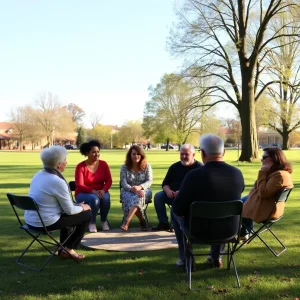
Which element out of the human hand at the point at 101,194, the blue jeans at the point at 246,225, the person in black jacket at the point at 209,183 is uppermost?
the person in black jacket at the point at 209,183

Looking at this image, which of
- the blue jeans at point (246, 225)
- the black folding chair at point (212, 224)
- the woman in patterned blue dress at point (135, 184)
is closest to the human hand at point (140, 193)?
the woman in patterned blue dress at point (135, 184)

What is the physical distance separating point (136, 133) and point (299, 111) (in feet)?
155

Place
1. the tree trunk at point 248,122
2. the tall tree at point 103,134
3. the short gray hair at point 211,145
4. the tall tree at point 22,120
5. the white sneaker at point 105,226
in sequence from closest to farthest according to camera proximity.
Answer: the short gray hair at point 211,145 → the white sneaker at point 105,226 → the tree trunk at point 248,122 → the tall tree at point 22,120 → the tall tree at point 103,134

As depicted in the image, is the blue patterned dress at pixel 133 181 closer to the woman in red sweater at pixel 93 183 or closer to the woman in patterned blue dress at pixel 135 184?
the woman in patterned blue dress at pixel 135 184

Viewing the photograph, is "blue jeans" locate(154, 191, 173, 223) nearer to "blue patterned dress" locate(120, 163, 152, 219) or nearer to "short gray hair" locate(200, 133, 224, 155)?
"blue patterned dress" locate(120, 163, 152, 219)

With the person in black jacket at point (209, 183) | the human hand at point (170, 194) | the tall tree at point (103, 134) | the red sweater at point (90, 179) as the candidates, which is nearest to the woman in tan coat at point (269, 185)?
the person in black jacket at point (209, 183)

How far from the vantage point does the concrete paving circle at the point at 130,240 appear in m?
5.22

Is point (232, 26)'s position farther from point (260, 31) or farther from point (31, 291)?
point (31, 291)

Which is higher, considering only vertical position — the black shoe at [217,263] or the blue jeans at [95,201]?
the blue jeans at [95,201]

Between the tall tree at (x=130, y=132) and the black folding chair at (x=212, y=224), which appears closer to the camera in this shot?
the black folding chair at (x=212, y=224)

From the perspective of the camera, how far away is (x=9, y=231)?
6.35 m

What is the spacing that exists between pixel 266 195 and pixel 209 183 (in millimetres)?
1292

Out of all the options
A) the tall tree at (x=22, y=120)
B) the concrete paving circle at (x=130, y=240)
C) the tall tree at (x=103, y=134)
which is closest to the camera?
the concrete paving circle at (x=130, y=240)

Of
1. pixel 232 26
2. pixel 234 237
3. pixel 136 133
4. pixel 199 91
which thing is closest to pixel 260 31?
pixel 232 26
